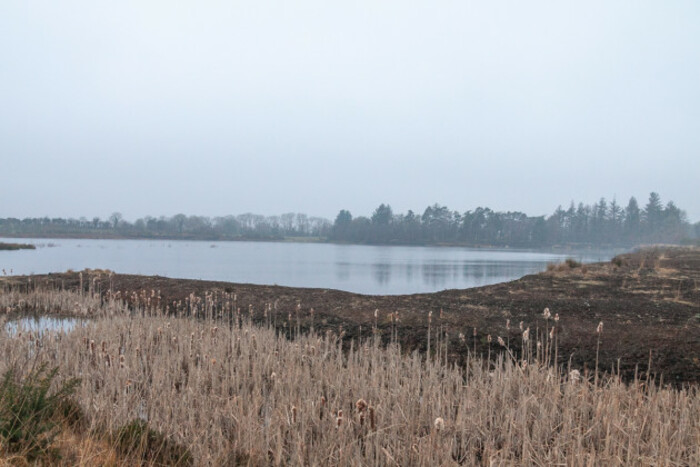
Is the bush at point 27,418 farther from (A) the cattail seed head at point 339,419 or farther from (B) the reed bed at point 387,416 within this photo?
(A) the cattail seed head at point 339,419

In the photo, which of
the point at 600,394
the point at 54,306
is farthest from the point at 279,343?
the point at 54,306

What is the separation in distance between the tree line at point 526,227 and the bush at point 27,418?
379ft

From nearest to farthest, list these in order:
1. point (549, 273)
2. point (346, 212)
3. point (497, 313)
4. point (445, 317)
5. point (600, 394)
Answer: point (600, 394), point (445, 317), point (497, 313), point (549, 273), point (346, 212)

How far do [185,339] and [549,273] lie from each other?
18.0 metres

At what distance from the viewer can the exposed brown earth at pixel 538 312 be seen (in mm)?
7270

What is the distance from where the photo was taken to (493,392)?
4797mm

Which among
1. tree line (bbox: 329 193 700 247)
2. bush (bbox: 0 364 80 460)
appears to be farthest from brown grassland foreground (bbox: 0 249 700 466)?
tree line (bbox: 329 193 700 247)

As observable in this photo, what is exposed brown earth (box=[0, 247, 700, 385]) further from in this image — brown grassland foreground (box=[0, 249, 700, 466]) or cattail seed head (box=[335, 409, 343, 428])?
cattail seed head (box=[335, 409, 343, 428])

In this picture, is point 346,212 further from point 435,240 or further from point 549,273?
point 549,273

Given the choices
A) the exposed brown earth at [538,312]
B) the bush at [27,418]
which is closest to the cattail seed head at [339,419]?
the bush at [27,418]

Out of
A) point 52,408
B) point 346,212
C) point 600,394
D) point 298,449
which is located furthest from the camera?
point 346,212

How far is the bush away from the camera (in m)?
3.29

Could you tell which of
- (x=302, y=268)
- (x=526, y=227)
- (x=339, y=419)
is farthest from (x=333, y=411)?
(x=526, y=227)

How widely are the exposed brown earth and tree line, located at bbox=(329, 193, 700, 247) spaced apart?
99829 millimetres
